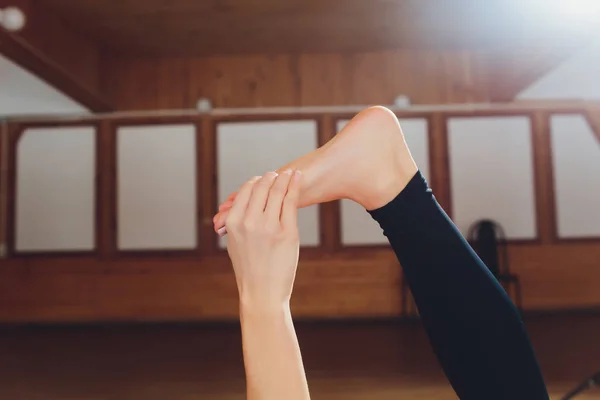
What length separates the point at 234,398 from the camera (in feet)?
6.69

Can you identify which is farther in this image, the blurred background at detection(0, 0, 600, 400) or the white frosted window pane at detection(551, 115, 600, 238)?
the white frosted window pane at detection(551, 115, 600, 238)

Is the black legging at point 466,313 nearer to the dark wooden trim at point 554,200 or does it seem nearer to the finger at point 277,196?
the finger at point 277,196

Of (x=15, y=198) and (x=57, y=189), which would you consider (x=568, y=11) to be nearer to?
(x=57, y=189)

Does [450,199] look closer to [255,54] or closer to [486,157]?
[486,157]

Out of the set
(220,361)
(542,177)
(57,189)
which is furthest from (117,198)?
(542,177)

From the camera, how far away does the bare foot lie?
2.55ft

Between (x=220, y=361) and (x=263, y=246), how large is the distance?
231 cm

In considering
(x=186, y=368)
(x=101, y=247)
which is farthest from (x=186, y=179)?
(x=186, y=368)

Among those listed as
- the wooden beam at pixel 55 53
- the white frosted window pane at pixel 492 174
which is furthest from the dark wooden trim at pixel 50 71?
the white frosted window pane at pixel 492 174

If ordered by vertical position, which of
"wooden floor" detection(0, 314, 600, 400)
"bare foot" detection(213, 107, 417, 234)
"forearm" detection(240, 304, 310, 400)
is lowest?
"wooden floor" detection(0, 314, 600, 400)

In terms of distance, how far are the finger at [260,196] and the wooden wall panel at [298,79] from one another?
3.61 meters

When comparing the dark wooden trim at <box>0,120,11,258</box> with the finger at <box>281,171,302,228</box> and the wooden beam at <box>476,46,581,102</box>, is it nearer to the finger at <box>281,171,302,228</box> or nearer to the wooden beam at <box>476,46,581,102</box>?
the wooden beam at <box>476,46,581,102</box>

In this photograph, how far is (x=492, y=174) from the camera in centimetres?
434

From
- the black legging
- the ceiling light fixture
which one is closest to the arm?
the black legging
